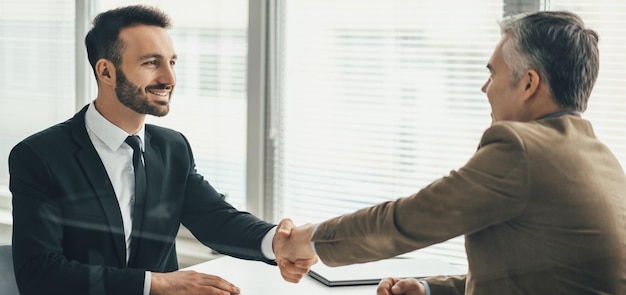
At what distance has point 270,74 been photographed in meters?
2.89

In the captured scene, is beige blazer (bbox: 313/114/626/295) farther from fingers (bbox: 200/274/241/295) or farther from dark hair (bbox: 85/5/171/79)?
dark hair (bbox: 85/5/171/79)

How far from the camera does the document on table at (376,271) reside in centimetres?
214

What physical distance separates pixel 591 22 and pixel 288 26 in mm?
962

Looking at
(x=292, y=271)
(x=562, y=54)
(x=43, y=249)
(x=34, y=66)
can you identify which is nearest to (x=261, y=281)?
(x=292, y=271)

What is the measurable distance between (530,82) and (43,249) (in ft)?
3.60

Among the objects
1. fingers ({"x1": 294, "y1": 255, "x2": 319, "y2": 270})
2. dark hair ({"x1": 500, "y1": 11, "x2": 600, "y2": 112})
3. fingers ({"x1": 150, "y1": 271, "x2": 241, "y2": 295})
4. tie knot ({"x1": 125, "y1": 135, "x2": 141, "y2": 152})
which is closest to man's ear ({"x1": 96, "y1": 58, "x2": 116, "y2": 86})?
tie knot ({"x1": 125, "y1": 135, "x2": 141, "y2": 152})

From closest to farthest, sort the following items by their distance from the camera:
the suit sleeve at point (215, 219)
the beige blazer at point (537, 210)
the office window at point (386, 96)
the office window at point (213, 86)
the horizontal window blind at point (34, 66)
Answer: the beige blazer at point (537, 210) → the suit sleeve at point (215, 219) → the office window at point (386, 96) → the office window at point (213, 86) → the horizontal window blind at point (34, 66)

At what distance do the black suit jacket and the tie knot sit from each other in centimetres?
3

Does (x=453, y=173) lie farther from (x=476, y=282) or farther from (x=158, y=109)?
(x=158, y=109)

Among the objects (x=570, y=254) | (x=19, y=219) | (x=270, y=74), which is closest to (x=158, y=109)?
(x=19, y=219)

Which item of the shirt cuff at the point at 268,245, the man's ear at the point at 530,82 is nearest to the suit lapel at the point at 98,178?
the shirt cuff at the point at 268,245

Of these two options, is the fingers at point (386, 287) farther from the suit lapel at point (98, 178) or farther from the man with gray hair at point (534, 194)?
the suit lapel at point (98, 178)

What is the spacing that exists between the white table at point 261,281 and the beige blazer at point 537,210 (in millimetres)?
507

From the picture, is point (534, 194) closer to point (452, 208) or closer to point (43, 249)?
point (452, 208)
